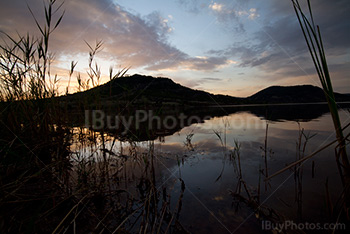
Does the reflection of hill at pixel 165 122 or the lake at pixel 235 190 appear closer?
the lake at pixel 235 190

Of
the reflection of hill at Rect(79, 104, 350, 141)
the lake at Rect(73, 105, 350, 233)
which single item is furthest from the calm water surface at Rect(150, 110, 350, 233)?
the reflection of hill at Rect(79, 104, 350, 141)

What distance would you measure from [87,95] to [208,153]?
3969 millimetres

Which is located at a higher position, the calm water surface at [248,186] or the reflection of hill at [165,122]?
the reflection of hill at [165,122]

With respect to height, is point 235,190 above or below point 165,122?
below

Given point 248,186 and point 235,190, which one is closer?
point 235,190

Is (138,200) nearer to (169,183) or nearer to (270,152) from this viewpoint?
(169,183)

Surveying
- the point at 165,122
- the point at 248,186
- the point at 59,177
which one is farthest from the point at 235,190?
the point at 165,122

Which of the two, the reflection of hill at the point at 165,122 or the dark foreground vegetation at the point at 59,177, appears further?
the reflection of hill at the point at 165,122

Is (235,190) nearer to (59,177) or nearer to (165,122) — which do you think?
(59,177)

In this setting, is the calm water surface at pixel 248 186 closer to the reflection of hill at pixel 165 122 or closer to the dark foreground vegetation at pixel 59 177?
the dark foreground vegetation at pixel 59 177

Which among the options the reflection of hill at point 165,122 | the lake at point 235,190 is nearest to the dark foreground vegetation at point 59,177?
the lake at point 235,190

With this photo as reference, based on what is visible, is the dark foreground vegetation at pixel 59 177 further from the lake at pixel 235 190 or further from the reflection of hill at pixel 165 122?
the reflection of hill at pixel 165 122

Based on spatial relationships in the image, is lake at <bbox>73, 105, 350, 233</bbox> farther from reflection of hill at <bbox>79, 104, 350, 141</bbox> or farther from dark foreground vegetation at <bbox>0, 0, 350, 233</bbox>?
reflection of hill at <bbox>79, 104, 350, 141</bbox>

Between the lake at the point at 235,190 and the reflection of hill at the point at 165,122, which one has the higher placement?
the reflection of hill at the point at 165,122
